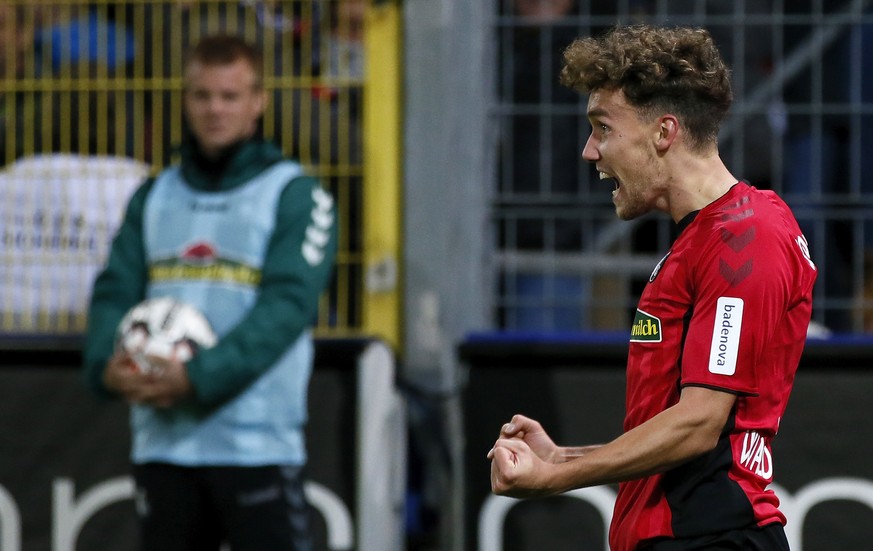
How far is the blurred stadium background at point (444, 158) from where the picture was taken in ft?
20.4

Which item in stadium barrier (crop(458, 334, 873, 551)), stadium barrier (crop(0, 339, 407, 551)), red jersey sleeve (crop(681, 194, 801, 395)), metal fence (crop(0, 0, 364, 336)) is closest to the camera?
red jersey sleeve (crop(681, 194, 801, 395))

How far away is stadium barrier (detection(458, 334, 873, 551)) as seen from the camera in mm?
5777

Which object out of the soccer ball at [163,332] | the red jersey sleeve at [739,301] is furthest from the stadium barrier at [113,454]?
the red jersey sleeve at [739,301]

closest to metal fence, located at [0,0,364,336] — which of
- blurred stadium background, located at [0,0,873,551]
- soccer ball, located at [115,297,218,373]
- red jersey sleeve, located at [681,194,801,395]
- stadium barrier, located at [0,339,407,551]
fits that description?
blurred stadium background, located at [0,0,873,551]

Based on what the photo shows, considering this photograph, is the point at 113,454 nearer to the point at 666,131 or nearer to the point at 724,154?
the point at 724,154

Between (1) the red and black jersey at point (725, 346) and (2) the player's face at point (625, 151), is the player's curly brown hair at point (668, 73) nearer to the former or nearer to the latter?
(2) the player's face at point (625, 151)

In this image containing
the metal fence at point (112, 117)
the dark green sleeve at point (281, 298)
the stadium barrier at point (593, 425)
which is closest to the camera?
the dark green sleeve at point (281, 298)

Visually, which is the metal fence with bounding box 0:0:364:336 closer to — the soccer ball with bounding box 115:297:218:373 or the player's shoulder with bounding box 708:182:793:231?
the soccer ball with bounding box 115:297:218:373

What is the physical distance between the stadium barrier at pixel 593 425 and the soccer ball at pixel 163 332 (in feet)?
4.33

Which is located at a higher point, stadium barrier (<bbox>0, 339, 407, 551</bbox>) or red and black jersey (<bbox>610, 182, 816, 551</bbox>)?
red and black jersey (<bbox>610, 182, 816, 551</bbox>)

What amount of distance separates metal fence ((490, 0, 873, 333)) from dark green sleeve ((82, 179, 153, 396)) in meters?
1.72

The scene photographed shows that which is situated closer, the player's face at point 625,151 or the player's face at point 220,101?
the player's face at point 625,151

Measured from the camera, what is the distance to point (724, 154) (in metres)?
6.32

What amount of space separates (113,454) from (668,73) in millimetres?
3955
